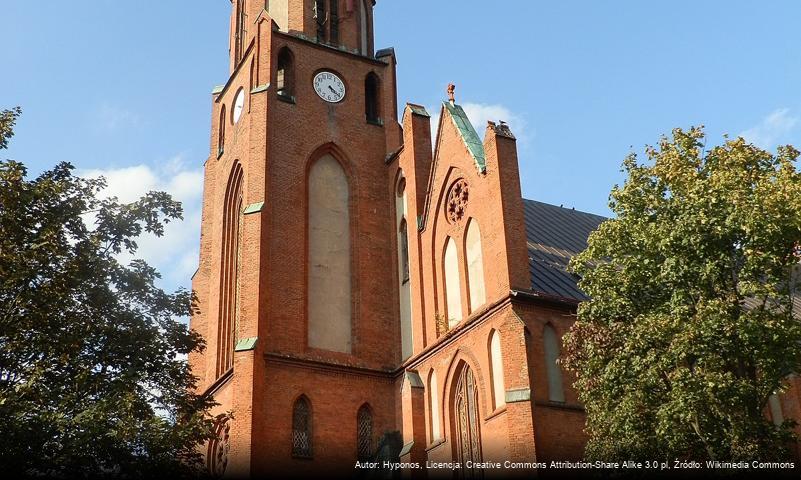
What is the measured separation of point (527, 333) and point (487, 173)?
5085 mm

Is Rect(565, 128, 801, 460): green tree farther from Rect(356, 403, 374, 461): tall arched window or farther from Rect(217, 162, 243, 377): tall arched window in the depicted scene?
Rect(217, 162, 243, 377): tall arched window

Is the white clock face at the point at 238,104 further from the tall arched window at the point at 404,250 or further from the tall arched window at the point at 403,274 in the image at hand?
the tall arched window at the point at 404,250

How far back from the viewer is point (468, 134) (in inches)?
1190

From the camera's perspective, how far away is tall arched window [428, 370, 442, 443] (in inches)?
1096

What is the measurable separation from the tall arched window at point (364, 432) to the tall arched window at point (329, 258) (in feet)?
6.98

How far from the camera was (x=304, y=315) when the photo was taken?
30328 millimetres

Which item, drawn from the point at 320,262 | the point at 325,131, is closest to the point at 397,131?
the point at 325,131

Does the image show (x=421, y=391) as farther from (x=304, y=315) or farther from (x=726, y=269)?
(x=726, y=269)

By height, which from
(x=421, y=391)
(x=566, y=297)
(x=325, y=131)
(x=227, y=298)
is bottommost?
(x=421, y=391)

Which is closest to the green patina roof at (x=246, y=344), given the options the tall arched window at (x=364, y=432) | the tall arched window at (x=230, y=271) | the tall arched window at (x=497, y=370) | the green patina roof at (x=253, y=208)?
the tall arched window at (x=230, y=271)

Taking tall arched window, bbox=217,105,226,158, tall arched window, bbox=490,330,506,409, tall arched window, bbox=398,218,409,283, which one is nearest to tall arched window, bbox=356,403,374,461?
tall arched window, bbox=398,218,409,283

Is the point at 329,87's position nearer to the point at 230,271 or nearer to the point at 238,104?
the point at 238,104

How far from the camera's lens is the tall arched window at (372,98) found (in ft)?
118

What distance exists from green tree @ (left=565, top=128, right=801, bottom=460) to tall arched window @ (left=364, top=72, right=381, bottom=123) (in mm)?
15474
